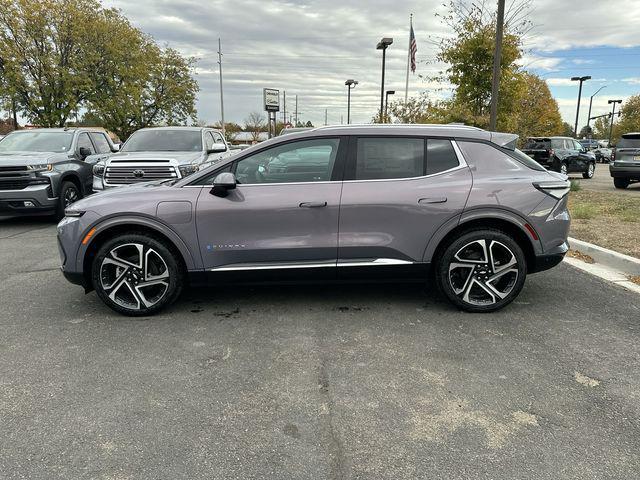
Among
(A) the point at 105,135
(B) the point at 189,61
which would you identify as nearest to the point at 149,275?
(A) the point at 105,135

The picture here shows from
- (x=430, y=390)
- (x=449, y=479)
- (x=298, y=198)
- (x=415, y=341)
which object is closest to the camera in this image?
(x=449, y=479)

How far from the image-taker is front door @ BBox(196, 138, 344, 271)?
4.14 m

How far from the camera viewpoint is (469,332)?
13.1 ft

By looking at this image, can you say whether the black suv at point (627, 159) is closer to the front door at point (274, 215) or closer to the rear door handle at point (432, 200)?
the rear door handle at point (432, 200)

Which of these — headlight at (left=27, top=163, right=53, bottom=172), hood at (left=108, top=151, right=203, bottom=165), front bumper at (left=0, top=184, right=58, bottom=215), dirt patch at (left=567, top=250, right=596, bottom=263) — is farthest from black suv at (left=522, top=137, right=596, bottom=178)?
front bumper at (left=0, top=184, right=58, bottom=215)

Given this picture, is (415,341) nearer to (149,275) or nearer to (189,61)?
(149,275)

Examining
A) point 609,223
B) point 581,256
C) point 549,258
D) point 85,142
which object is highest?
→ point 85,142

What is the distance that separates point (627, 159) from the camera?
46.1ft

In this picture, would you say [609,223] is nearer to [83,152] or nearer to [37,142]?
[83,152]

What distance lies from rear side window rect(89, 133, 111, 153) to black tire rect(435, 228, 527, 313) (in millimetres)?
9497

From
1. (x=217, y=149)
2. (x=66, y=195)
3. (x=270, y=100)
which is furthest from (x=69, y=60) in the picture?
(x=217, y=149)

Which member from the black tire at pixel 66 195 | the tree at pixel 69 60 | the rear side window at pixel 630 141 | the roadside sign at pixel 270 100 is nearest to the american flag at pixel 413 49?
the rear side window at pixel 630 141

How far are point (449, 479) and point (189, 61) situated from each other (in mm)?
47390

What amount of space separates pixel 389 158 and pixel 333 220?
77 cm
